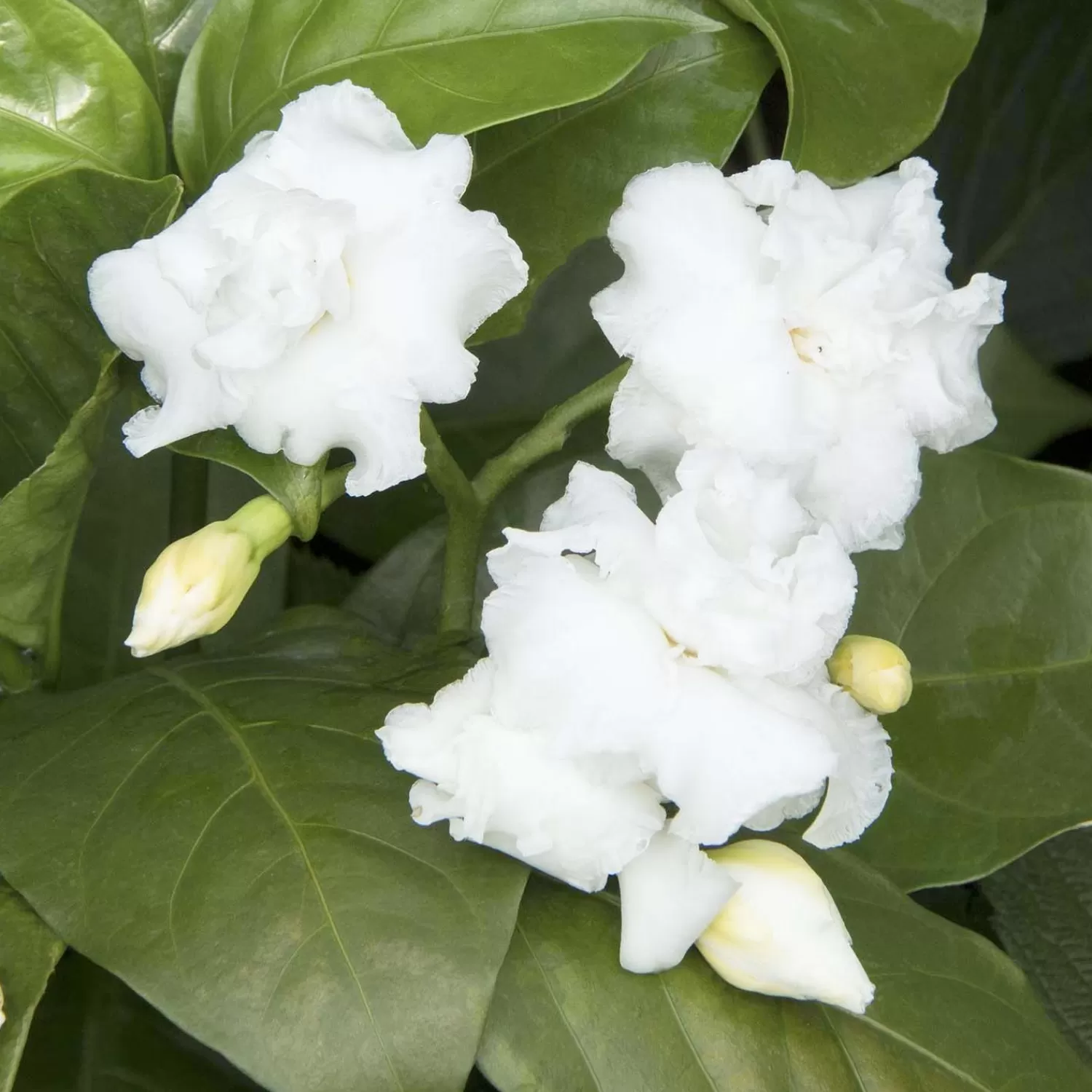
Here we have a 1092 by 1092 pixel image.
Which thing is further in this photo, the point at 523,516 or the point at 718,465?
the point at 523,516

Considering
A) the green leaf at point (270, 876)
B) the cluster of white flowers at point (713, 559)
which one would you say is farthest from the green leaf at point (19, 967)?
the cluster of white flowers at point (713, 559)

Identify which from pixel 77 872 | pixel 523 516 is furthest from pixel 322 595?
pixel 77 872

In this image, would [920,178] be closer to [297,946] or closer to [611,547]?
[611,547]

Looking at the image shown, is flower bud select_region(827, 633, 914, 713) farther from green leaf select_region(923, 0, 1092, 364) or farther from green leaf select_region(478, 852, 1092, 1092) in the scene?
green leaf select_region(923, 0, 1092, 364)

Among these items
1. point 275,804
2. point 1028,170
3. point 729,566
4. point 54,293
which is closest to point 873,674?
point 729,566

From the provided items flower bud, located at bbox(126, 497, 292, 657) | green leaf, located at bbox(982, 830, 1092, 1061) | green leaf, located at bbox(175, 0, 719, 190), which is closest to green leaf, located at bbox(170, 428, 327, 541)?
flower bud, located at bbox(126, 497, 292, 657)

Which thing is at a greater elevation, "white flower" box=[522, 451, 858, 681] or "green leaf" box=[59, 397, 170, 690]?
"white flower" box=[522, 451, 858, 681]

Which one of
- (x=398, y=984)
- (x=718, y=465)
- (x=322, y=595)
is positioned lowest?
(x=322, y=595)
